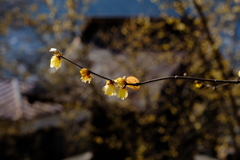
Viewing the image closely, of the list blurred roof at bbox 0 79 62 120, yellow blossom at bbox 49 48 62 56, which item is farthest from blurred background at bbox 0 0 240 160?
yellow blossom at bbox 49 48 62 56

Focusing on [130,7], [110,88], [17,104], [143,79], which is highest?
[130,7]

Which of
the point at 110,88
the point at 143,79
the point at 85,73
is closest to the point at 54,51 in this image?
the point at 85,73

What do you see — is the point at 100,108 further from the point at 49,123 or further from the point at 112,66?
the point at 49,123

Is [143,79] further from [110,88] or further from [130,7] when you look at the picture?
[110,88]

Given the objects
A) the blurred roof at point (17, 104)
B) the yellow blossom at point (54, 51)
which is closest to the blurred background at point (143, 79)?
the blurred roof at point (17, 104)

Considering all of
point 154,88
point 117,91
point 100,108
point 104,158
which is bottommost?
point 117,91

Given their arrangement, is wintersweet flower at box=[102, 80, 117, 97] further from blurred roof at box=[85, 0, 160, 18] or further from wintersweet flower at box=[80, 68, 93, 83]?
blurred roof at box=[85, 0, 160, 18]

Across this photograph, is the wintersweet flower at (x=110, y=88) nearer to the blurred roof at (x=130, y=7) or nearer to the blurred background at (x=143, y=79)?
the blurred background at (x=143, y=79)

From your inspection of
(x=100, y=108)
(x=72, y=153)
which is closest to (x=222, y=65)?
(x=100, y=108)
